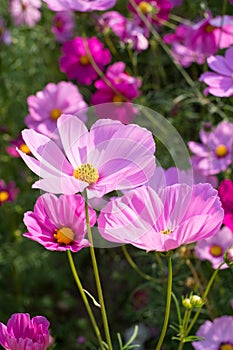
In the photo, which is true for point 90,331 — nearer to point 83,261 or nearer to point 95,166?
point 83,261

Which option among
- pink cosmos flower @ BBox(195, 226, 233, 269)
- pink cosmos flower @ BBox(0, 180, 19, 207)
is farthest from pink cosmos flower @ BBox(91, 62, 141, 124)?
pink cosmos flower @ BBox(195, 226, 233, 269)

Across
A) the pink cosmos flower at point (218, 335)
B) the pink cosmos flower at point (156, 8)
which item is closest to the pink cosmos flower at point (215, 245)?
the pink cosmos flower at point (218, 335)

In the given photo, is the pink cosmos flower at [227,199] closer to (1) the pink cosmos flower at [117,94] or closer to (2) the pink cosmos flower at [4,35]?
(1) the pink cosmos flower at [117,94]

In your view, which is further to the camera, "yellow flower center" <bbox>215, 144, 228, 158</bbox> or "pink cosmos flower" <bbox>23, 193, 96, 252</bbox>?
"yellow flower center" <bbox>215, 144, 228, 158</bbox>

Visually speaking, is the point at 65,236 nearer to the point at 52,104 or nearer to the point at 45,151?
the point at 45,151

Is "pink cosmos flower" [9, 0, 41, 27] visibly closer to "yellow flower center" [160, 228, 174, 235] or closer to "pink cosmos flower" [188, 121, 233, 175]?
"pink cosmos flower" [188, 121, 233, 175]

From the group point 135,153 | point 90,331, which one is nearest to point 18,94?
point 90,331
